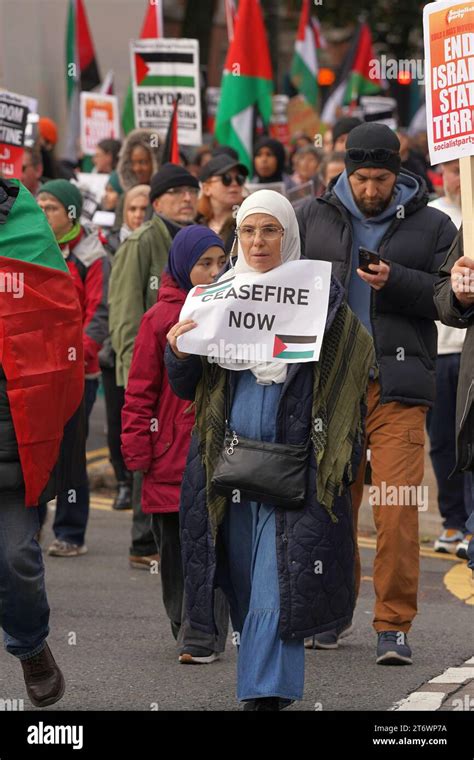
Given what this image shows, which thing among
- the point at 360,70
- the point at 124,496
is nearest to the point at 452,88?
the point at 124,496

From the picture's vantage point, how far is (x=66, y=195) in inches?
353

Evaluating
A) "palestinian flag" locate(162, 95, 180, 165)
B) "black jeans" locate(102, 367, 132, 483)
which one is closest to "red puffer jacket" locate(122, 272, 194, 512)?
"black jeans" locate(102, 367, 132, 483)

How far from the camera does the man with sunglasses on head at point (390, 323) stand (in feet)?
22.8

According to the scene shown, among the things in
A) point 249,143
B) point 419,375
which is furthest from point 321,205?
point 249,143

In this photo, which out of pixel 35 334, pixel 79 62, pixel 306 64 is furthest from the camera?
pixel 306 64

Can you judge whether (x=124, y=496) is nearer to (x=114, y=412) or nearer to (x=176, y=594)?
(x=114, y=412)

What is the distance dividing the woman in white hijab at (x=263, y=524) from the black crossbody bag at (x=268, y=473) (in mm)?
35

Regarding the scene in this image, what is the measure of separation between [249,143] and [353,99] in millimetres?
8736

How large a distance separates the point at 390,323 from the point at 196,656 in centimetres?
163

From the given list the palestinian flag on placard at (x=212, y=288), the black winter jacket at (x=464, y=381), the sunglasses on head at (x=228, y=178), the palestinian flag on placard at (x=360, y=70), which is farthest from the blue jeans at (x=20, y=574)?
the palestinian flag on placard at (x=360, y=70)

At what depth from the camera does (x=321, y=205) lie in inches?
281

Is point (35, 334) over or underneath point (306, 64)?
underneath

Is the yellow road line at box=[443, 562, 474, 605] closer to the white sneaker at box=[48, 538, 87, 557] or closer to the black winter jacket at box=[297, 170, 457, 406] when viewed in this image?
the black winter jacket at box=[297, 170, 457, 406]

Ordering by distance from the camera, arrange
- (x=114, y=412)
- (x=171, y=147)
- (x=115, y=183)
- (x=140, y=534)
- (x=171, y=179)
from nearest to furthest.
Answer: (x=140, y=534) < (x=171, y=179) < (x=114, y=412) < (x=171, y=147) < (x=115, y=183)
